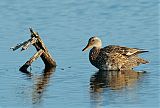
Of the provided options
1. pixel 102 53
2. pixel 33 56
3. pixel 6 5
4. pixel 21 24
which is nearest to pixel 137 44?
pixel 102 53

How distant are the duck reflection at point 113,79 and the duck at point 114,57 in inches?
11.7

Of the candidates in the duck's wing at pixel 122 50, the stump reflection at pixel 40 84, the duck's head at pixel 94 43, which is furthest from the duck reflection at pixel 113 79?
the duck's head at pixel 94 43

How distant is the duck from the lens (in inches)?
792

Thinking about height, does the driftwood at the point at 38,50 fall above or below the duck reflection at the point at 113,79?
above

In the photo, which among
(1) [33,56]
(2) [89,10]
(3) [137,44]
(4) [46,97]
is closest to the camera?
(4) [46,97]

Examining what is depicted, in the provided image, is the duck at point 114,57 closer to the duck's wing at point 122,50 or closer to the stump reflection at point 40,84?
the duck's wing at point 122,50

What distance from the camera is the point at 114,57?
20484 millimetres

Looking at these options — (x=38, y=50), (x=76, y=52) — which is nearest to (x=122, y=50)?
(x=76, y=52)

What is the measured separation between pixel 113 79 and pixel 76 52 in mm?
2820

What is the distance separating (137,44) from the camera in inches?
864

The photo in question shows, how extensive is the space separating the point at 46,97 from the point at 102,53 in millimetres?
4798

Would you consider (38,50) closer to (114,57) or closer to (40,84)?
(114,57)

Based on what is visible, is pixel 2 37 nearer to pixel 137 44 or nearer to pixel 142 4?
pixel 137 44

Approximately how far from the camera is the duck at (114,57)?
20.1 meters
